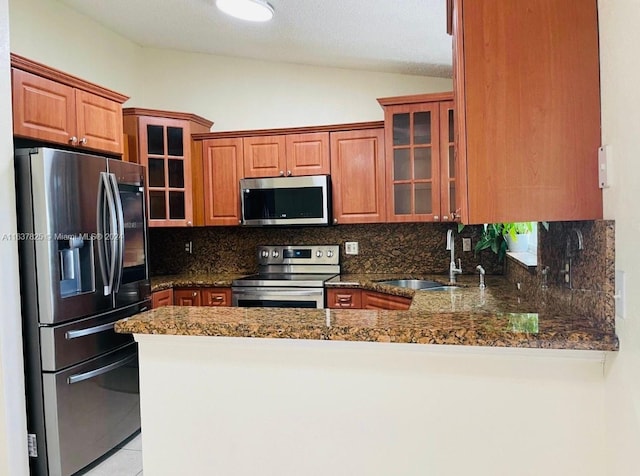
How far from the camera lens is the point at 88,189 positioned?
2461mm

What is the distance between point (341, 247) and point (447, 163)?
1.20 meters

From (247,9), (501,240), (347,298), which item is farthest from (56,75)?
(501,240)

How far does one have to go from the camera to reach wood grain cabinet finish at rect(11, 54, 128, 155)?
2322 millimetres

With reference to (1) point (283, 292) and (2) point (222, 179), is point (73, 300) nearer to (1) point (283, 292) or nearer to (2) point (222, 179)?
(1) point (283, 292)

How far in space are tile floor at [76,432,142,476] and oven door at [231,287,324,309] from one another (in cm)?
127

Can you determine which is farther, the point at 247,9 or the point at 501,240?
the point at 501,240

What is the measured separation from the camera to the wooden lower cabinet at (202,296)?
12.0 ft

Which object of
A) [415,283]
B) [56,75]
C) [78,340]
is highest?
[56,75]

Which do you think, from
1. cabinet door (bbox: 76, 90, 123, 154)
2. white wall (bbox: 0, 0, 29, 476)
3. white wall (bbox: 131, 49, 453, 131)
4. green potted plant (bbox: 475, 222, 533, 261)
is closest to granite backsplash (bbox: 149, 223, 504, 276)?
green potted plant (bbox: 475, 222, 533, 261)

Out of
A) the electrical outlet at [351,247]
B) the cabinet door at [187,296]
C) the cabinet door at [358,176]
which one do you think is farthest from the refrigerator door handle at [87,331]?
the electrical outlet at [351,247]

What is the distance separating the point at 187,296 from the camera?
371cm

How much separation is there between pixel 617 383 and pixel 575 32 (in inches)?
36.6

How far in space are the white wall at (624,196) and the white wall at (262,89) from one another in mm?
2768

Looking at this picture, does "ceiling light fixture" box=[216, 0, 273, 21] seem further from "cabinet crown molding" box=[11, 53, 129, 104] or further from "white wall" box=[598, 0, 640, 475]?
"white wall" box=[598, 0, 640, 475]
